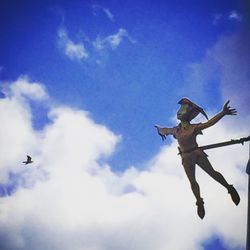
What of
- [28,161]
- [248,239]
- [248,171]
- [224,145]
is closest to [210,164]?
[224,145]

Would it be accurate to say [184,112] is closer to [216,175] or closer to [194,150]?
[194,150]

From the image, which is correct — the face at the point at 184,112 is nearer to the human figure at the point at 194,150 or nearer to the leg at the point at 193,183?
the human figure at the point at 194,150

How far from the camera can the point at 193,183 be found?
760cm

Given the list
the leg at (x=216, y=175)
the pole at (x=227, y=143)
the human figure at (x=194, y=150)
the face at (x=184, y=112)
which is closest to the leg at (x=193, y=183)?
the human figure at (x=194, y=150)

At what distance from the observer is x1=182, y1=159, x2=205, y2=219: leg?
7.35 metres

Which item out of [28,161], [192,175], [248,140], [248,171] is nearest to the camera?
[248,171]

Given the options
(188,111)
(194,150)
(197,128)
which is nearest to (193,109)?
(188,111)

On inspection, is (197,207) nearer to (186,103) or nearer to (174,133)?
(174,133)

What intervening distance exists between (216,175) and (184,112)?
4.93 ft

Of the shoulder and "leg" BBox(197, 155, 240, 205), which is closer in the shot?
"leg" BBox(197, 155, 240, 205)

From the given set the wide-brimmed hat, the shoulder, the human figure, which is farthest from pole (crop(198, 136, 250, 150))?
the wide-brimmed hat

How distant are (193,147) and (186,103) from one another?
1064mm

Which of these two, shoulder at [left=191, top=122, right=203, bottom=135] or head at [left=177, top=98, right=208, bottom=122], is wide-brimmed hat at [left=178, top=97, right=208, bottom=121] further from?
shoulder at [left=191, top=122, right=203, bottom=135]

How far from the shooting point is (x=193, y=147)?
24.7 ft
